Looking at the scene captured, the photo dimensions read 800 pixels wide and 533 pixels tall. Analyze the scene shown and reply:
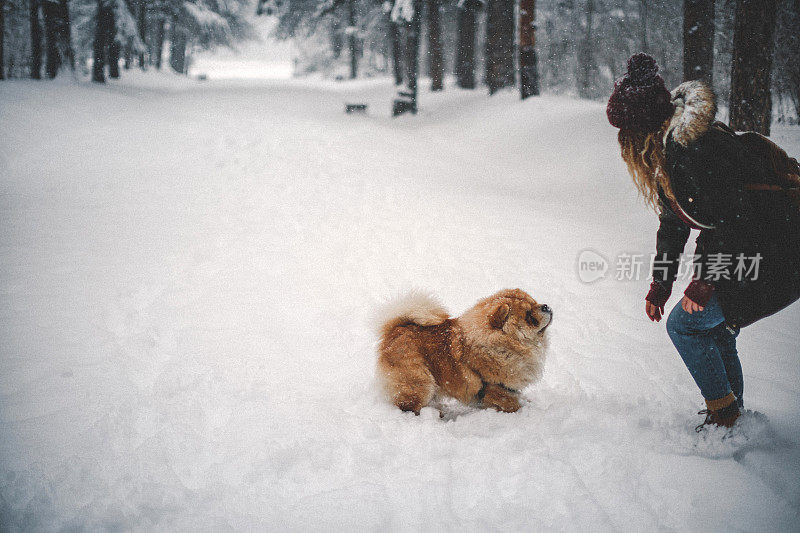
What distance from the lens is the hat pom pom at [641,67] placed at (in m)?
2.05

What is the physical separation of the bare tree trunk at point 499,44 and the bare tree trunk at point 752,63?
34.7 feet

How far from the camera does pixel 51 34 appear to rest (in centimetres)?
1384

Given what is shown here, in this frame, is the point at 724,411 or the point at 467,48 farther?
the point at 467,48

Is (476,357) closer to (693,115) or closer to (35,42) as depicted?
(693,115)

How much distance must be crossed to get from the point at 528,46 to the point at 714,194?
533 inches

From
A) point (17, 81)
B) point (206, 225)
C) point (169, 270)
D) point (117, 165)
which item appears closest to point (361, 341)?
point (169, 270)

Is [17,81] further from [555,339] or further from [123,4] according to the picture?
[555,339]

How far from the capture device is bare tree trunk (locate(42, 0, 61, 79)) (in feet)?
44.7

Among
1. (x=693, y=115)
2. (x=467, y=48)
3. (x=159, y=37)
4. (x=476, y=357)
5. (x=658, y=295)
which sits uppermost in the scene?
(x=159, y=37)

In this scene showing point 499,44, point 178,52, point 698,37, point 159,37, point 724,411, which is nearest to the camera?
point 724,411

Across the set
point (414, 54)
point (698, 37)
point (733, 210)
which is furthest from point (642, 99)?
point (414, 54)

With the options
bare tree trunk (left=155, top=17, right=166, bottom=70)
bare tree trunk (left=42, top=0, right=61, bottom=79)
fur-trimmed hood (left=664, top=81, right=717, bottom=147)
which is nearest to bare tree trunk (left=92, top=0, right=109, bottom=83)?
bare tree trunk (left=42, top=0, right=61, bottom=79)

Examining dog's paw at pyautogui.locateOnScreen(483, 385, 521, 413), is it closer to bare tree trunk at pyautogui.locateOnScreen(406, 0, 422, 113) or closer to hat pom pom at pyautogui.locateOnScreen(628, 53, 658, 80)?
hat pom pom at pyautogui.locateOnScreen(628, 53, 658, 80)

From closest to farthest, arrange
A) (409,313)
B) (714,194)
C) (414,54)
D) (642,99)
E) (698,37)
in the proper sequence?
1. (714,194)
2. (642,99)
3. (409,313)
4. (698,37)
5. (414,54)
